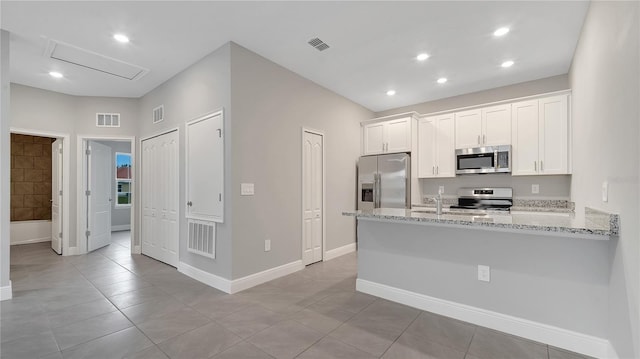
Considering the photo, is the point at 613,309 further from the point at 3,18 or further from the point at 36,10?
the point at 3,18

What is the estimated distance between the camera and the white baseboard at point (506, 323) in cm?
201

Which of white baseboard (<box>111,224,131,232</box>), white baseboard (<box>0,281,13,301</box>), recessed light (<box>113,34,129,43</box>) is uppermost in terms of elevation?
recessed light (<box>113,34,129,43</box>)

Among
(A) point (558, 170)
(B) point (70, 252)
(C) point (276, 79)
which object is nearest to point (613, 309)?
(A) point (558, 170)

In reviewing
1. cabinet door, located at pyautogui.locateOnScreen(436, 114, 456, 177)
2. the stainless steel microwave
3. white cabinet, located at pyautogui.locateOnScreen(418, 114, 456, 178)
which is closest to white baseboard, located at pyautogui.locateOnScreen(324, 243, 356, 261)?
white cabinet, located at pyautogui.locateOnScreen(418, 114, 456, 178)

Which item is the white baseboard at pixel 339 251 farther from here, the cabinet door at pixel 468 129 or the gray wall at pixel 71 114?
the gray wall at pixel 71 114

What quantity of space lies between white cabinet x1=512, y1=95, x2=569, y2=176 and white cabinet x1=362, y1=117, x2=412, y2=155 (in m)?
1.61

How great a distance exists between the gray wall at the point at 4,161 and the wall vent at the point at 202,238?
1.82m

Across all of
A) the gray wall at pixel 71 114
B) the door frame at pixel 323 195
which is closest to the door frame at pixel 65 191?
the gray wall at pixel 71 114

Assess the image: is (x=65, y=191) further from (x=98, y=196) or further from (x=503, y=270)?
(x=503, y=270)

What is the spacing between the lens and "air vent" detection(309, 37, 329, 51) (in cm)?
326

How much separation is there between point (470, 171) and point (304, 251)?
3017mm

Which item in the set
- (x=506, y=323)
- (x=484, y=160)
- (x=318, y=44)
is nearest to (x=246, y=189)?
(x=318, y=44)

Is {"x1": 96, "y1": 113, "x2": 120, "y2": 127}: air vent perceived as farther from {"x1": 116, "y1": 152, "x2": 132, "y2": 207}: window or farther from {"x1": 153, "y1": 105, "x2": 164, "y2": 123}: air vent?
{"x1": 116, "y1": 152, "x2": 132, "y2": 207}: window

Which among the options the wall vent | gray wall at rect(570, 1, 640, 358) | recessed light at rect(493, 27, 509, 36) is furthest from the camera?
the wall vent
